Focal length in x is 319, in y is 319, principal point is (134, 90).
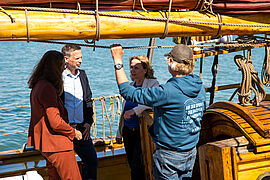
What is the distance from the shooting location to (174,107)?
1770mm

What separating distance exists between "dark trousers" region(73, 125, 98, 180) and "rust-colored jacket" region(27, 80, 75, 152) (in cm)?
39

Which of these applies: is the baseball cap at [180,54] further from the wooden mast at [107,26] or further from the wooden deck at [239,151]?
the wooden deck at [239,151]

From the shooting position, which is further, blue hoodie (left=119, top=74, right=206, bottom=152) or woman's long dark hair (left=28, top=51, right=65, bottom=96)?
woman's long dark hair (left=28, top=51, right=65, bottom=96)

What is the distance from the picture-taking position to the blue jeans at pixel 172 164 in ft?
6.11

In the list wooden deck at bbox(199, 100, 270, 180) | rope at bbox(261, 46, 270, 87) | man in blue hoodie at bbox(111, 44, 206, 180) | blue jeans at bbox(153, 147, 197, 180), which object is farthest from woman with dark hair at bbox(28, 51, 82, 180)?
rope at bbox(261, 46, 270, 87)

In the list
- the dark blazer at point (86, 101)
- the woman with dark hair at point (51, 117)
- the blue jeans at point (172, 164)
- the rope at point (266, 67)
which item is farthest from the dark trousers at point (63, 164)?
the rope at point (266, 67)

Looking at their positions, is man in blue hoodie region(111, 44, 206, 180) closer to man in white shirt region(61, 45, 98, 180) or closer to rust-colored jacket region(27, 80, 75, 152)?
rust-colored jacket region(27, 80, 75, 152)

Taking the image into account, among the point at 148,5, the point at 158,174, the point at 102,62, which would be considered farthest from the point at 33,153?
the point at 102,62

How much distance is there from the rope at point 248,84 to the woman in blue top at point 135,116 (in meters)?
0.68

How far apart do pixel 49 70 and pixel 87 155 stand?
0.84 meters

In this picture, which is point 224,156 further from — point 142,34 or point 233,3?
point 233,3

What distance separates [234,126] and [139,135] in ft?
2.56

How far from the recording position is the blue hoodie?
171 centimetres

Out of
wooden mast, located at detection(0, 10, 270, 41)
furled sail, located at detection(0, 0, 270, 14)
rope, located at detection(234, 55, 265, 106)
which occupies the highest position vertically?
furled sail, located at detection(0, 0, 270, 14)
